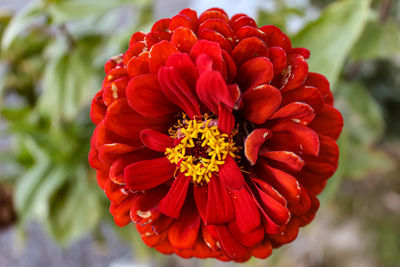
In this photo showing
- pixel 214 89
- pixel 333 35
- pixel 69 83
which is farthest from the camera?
pixel 69 83

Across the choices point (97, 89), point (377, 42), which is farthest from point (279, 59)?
point (97, 89)

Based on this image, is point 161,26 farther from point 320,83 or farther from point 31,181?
point 31,181

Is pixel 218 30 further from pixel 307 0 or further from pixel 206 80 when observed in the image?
pixel 307 0

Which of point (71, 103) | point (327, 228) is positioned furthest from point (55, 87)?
point (327, 228)

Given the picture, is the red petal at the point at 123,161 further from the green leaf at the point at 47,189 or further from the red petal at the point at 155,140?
the green leaf at the point at 47,189

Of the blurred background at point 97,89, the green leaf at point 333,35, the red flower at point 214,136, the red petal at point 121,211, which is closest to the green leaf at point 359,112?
the blurred background at point 97,89

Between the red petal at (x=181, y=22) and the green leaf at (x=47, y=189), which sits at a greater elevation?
the red petal at (x=181, y=22)
